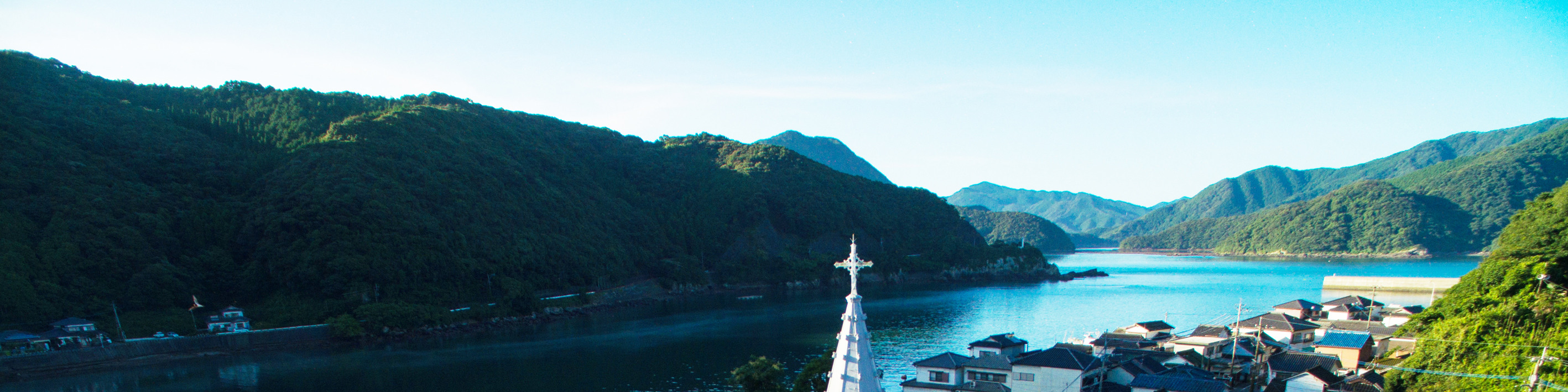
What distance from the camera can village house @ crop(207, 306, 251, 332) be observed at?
1447 inches

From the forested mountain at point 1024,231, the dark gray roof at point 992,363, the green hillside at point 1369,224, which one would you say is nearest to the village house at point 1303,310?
the dark gray roof at point 992,363

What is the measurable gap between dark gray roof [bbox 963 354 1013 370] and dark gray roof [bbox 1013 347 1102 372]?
0.68 feet

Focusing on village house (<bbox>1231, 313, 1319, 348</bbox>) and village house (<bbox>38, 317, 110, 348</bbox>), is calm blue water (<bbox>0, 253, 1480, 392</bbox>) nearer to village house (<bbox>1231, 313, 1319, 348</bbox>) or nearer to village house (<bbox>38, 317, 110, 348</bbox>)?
village house (<bbox>38, 317, 110, 348</bbox>)

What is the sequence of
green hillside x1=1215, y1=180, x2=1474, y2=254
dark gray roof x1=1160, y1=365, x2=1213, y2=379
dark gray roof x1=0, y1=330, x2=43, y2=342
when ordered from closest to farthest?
dark gray roof x1=1160, y1=365, x2=1213, y2=379
dark gray roof x1=0, y1=330, x2=43, y2=342
green hillside x1=1215, y1=180, x2=1474, y2=254

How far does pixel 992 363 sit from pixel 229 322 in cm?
3557

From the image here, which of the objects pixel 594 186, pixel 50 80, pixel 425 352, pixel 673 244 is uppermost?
pixel 50 80

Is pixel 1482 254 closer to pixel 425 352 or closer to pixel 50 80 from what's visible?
pixel 425 352

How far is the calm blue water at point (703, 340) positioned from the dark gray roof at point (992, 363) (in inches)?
171

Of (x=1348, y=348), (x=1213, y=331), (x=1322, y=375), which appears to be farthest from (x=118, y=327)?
(x=1348, y=348)

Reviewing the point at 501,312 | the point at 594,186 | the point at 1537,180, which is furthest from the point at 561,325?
the point at 1537,180

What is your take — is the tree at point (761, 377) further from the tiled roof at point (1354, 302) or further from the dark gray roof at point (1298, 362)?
the tiled roof at point (1354, 302)

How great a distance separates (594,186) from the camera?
253 feet

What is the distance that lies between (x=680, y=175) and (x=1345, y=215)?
298 feet

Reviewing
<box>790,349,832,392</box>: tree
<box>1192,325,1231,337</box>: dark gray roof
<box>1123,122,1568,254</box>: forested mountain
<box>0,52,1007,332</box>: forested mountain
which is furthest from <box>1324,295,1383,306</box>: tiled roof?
<box>1123,122,1568,254</box>: forested mountain
